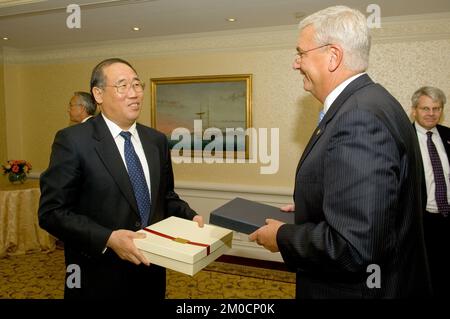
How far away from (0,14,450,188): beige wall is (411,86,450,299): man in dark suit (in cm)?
63

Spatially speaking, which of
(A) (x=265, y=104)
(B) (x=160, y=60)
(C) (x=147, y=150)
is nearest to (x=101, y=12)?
(B) (x=160, y=60)

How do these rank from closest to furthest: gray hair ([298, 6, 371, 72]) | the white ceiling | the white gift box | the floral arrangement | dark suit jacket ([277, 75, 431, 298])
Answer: dark suit jacket ([277, 75, 431, 298]) < gray hair ([298, 6, 371, 72]) < the white gift box < the white ceiling < the floral arrangement

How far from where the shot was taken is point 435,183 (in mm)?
3264

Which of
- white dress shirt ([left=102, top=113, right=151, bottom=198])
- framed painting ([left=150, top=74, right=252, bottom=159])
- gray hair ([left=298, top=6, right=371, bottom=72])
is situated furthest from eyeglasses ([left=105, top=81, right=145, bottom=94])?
framed painting ([left=150, top=74, right=252, bottom=159])

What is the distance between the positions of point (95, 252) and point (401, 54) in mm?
3789

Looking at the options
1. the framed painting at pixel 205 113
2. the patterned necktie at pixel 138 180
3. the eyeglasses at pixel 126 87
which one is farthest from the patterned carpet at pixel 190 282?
the eyeglasses at pixel 126 87

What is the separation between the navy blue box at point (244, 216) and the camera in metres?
1.56

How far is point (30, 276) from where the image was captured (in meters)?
4.20

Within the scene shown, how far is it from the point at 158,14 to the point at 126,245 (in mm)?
3085

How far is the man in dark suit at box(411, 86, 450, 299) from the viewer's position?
325 cm

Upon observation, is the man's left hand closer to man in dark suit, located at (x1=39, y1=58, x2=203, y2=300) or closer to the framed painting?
man in dark suit, located at (x1=39, y1=58, x2=203, y2=300)

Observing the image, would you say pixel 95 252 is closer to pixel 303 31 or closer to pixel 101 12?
pixel 303 31

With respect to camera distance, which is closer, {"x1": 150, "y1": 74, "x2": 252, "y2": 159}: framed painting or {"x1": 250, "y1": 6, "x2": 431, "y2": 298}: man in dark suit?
{"x1": 250, "y1": 6, "x2": 431, "y2": 298}: man in dark suit

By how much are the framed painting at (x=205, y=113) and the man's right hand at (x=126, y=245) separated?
3179 millimetres
